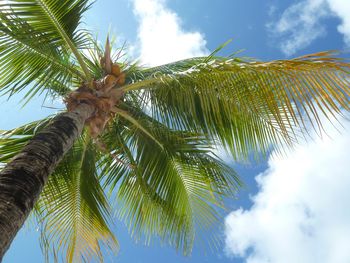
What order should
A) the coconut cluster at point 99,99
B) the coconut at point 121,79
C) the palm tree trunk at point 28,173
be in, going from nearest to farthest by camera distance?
the palm tree trunk at point 28,173
the coconut cluster at point 99,99
the coconut at point 121,79

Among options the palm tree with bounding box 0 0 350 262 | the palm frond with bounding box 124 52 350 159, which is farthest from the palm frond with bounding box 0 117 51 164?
the palm frond with bounding box 124 52 350 159

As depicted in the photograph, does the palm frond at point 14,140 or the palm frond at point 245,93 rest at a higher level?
the palm frond at point 245,93

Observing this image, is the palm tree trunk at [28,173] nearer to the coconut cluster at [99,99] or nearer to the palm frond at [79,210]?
the coconut cluster at [99,99]

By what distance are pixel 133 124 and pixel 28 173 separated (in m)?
3.40

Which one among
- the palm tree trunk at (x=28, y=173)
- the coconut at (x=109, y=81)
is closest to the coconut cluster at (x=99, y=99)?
the coconut at (x=109, y=81)

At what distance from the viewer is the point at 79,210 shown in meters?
7.42

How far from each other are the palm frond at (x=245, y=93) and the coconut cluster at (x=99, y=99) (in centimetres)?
24

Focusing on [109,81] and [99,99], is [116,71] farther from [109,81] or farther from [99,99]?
[99,99]

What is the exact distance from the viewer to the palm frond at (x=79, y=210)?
7219mm

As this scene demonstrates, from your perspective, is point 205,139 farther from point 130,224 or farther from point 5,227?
point 5,227

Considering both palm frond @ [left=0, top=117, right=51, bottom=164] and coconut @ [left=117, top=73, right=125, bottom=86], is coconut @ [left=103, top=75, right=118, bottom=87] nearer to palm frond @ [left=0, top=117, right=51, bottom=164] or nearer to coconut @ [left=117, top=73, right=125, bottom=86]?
coconut @ [left=117, top=73, right=125, bottom=86]

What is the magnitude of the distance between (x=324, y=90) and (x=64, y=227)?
4.84 meters

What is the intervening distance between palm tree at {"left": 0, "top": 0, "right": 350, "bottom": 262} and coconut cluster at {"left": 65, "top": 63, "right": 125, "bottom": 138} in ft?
0.05

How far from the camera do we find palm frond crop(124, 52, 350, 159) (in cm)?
436
